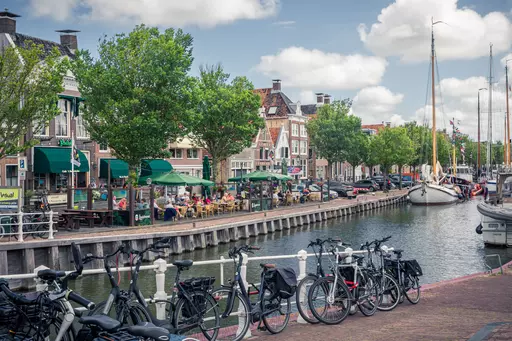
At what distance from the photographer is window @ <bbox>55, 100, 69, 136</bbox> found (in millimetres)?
41062

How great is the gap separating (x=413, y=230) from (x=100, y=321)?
3828 centimetres

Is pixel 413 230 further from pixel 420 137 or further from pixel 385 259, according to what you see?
pixel 420 137

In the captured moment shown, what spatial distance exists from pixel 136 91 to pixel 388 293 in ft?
91.4

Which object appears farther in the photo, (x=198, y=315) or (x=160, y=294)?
(x=160, y=294)

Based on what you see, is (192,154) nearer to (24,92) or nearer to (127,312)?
(24,92)

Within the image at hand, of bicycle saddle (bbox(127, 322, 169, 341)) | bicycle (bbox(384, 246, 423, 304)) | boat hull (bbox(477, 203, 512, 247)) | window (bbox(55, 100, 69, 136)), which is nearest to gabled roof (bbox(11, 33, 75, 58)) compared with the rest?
window (bbox(55, 100, 69, 136))

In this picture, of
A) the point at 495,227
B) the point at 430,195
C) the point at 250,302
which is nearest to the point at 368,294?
the point at 250,302

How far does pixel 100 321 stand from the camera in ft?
18.5

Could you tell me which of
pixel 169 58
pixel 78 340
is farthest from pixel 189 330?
pixel 169 58

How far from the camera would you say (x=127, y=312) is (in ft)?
25.6

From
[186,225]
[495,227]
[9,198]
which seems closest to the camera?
[9,198]

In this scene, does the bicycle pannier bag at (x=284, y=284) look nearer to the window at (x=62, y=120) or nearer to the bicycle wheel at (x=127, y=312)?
the bicycle wheel at (x=127, y=312)

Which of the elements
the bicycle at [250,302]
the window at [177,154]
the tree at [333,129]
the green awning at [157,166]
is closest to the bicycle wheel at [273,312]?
the bicycle at [250,302]

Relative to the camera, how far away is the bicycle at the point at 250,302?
920 cm
